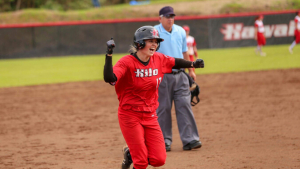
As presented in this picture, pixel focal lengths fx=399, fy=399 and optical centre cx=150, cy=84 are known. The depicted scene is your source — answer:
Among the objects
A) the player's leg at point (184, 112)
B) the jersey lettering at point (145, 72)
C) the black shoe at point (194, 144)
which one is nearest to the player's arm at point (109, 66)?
the jersey lettering at point (145, 72)

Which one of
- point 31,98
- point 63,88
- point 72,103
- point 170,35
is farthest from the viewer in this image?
point 63,88

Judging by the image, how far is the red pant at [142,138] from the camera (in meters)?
4.33

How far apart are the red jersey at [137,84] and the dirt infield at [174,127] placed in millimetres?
1352

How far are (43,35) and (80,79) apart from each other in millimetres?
12316

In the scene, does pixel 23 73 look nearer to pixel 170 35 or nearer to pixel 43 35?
pixel 43 35

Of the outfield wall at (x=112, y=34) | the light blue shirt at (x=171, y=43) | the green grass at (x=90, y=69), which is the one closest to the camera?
the light blue shirt at (x=171, y=43)

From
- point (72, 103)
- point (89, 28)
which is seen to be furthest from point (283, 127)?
point (89, 28)

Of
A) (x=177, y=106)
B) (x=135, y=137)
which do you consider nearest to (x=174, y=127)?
(x=177, y=106)

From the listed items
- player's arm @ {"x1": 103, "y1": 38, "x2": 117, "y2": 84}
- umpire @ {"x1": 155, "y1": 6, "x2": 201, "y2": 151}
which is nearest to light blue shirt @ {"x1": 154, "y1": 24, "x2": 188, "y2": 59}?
umpire @ {"x1": 155, "y1": 6, "x2": 201, "y2": 151}

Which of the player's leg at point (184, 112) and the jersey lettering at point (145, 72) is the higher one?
the jersey lettering at point (145, 72)

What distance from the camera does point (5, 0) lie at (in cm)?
4741

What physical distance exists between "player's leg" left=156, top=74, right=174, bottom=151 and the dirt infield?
36cm

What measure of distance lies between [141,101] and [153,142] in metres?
0.47

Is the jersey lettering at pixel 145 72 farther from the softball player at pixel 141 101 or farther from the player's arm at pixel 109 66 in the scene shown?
the player's arm at pixel 109 66
